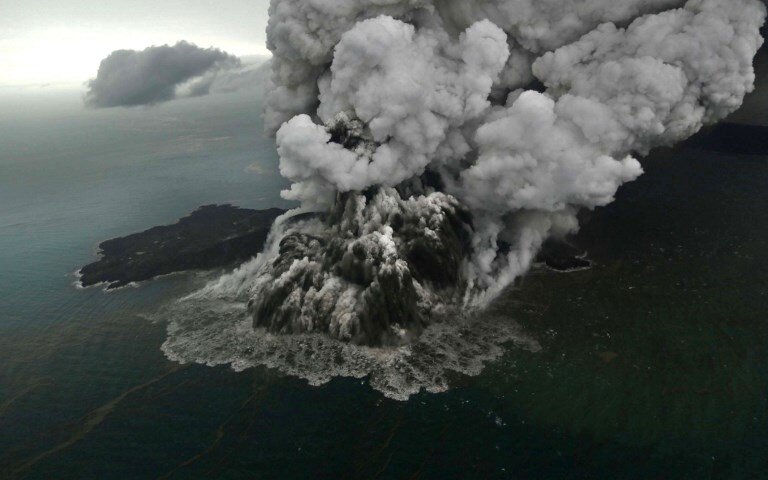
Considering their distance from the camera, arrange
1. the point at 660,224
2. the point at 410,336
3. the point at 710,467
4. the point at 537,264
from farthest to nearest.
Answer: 1. the point at 660,224
2. the point at 537,264
3. the point at 410,336
4. the point at 710,467

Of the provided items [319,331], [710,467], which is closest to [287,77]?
[319,331]

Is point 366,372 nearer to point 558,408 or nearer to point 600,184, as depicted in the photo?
point 558,408

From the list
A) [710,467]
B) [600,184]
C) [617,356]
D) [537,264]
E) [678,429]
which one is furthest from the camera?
[537,264]

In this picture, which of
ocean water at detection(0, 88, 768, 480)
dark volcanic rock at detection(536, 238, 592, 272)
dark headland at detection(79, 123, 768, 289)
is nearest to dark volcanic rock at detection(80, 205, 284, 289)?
dark headland at detection(79, 123, 768, 289)

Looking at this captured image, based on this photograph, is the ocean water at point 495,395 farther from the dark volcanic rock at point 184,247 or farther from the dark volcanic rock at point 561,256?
the dark volcanic rock at point 184,247

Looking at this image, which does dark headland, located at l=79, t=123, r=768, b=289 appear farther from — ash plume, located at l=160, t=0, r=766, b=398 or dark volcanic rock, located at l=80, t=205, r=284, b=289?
ash plume, located at l=160, t=0, r=766, b=398

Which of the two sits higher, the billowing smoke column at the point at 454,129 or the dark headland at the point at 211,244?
the billowing smoke column at the point at 454,129

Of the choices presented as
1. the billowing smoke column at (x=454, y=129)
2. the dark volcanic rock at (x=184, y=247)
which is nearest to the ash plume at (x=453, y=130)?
the billowing smoke column at (x=454, y=129)

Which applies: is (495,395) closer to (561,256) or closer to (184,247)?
(561,256)
